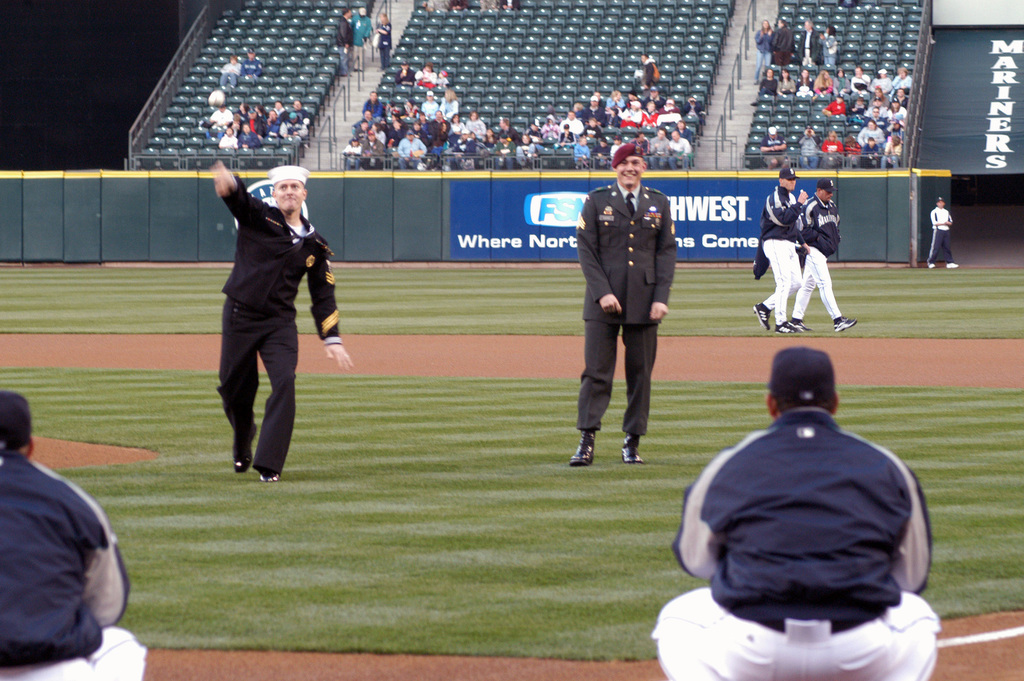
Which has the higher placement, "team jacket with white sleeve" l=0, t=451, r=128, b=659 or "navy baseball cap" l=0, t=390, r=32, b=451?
"navy baseball cap" l=0, t=390, r=32, b=451

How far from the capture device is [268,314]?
873 centimetres

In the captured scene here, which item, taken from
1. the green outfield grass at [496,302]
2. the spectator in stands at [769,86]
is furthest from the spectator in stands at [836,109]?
the green outfield grass at [496,302]

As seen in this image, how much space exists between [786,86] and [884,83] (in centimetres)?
242

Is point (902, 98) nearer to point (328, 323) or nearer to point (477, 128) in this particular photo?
point (477, 128)

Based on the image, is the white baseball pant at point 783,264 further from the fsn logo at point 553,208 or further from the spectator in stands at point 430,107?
the spectator in stands at point 430,107

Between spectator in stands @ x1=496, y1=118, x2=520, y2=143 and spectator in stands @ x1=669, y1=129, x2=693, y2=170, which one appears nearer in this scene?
spectator in stands @ x1=669, y1=129, x2=693, y2=170

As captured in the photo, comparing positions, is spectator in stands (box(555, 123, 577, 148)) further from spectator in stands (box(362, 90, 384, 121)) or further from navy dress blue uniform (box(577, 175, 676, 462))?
navy dress blue uniform (box(577, 175, 676, 462))

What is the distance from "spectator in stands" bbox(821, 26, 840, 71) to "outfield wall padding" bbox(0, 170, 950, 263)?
483cm

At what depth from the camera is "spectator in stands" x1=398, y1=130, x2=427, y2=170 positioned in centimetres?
3694

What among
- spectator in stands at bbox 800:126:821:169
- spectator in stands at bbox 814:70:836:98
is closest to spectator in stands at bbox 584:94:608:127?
spectator in stands at bbox 800:126:821:169

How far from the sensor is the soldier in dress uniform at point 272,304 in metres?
8.61

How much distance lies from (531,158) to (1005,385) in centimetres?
2343

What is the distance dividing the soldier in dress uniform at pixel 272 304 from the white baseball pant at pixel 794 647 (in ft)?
16.3

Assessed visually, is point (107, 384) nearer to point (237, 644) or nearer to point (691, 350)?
point (691, 350)
